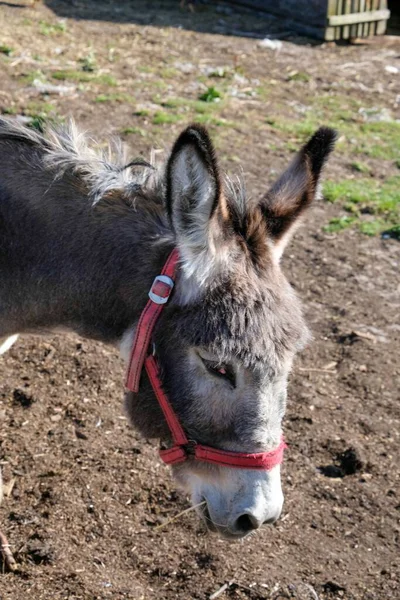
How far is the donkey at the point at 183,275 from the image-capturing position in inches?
114

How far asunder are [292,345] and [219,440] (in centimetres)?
46

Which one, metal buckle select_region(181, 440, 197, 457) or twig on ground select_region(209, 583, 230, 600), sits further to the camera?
twig on ground select_region(209, 583, 230, 600)

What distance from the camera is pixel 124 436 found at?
4.55 metres

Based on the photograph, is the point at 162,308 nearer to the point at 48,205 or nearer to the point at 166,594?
the point at 48,205

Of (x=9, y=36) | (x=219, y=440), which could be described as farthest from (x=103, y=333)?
(x=9, y=36)

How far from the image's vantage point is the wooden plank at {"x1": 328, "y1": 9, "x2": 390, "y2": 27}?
38.1 feet

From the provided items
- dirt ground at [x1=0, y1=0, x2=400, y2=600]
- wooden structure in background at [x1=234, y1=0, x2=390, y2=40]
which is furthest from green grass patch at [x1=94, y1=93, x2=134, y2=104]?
wooden structure in background at [x1=234, y1=0, x2=390, y2=40]

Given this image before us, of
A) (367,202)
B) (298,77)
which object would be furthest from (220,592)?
(298,77)

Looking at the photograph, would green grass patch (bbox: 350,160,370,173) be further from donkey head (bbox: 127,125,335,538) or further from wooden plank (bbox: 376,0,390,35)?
wooden plank (bbox: 376,0,390,35)

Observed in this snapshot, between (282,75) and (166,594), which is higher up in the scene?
(282,75)

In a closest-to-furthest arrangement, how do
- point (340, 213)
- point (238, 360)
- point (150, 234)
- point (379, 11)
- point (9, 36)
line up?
point (238, 360)
point (150, 234)
point (340, 213)
point (9, 36)
point (379, 11)

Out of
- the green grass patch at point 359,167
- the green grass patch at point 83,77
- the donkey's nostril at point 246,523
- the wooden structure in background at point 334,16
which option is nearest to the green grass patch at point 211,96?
the green grass patch at point 83,77

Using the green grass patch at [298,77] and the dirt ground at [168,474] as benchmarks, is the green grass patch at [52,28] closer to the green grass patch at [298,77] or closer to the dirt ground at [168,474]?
the dirt ground at [168,474]

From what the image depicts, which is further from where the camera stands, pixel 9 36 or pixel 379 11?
pixel 379 11
